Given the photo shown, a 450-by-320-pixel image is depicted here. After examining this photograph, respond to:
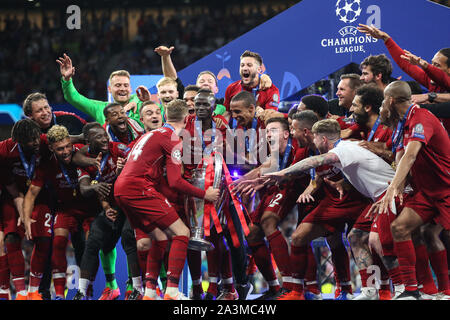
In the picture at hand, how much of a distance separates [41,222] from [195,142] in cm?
178

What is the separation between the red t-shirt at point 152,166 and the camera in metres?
5.10

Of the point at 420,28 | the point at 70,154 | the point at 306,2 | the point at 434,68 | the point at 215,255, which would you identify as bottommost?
the point at 215,255

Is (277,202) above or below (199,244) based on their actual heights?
above

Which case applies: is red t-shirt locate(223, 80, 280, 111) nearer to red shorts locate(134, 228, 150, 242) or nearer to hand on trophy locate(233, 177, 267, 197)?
hand on trophy locate(233, 177, 267, 197)

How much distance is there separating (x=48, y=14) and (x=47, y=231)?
1380 centimetres

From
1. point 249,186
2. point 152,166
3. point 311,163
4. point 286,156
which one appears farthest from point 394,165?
point 152,166

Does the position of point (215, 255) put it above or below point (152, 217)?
below

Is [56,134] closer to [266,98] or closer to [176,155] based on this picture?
[176,155]

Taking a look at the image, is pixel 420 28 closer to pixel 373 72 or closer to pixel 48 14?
pixel 373 72

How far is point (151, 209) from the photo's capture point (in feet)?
16.7

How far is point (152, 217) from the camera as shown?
5.08 metres

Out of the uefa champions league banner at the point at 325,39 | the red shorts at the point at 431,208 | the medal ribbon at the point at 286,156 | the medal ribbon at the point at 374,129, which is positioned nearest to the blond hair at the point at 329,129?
the medal ribbon at the point at 374,129

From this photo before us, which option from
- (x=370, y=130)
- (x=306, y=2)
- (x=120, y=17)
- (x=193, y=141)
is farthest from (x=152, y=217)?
(x=120, y=17)

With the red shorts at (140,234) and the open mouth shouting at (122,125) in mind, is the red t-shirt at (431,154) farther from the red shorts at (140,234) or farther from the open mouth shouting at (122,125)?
the open mouth shouting at (122,125)
